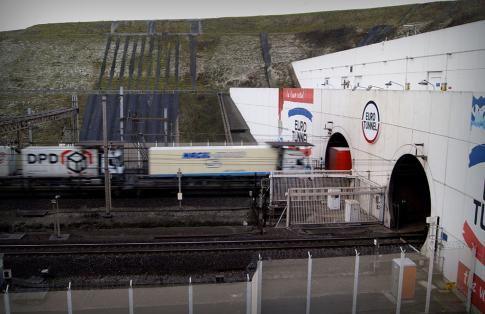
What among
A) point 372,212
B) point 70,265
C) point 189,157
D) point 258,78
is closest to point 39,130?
point 189,157

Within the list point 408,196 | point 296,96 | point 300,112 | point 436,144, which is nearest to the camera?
point 436,144

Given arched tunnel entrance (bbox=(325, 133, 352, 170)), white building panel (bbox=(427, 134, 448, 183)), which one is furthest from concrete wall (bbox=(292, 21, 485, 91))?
arched tunnel entrance (bbox=(325, 133, 352, 170))

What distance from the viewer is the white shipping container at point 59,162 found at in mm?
18203

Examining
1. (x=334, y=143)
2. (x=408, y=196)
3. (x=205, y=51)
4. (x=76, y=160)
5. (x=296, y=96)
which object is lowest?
(x=408, y=196)

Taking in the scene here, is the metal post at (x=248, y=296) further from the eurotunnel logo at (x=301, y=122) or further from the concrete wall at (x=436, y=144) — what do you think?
the eurotunnel logo at (x=301, y=122)

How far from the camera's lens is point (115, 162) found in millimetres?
18219

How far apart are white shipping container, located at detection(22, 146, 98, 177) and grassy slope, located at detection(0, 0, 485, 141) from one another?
9914mm

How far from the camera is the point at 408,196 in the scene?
13.6 meters

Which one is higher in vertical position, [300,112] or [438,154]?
[300,112]

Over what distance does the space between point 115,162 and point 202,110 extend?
14.3 meters

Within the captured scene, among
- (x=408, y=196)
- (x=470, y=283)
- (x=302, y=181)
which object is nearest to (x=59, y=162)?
(x=302, y=181)

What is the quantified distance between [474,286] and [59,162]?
633 inches

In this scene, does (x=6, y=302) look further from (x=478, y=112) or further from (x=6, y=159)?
(x=6, y=159)

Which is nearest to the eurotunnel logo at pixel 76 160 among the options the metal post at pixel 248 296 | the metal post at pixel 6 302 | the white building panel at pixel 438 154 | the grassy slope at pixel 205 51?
the grassy slope at pixel 205 51
